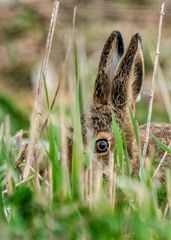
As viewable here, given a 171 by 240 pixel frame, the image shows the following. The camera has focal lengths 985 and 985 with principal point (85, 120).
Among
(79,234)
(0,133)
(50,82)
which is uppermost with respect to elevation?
(50,82)

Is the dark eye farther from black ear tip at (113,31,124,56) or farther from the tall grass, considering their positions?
the tall grass

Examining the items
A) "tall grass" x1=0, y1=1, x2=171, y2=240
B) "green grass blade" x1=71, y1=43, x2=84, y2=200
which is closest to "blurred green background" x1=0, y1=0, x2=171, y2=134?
"green grass blade" x1=71, y1=43, x2=84, y2=200

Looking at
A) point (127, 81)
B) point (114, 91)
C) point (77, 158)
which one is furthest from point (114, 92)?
point (77, 158)

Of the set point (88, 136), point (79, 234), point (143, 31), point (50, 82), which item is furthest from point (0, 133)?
point (143, 31)

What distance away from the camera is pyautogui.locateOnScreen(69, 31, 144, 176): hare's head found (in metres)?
6.25

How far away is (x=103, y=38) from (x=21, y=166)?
190 inches

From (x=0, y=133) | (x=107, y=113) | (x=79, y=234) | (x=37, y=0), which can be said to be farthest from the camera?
(x=37, y=0)

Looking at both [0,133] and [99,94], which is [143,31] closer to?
[99,94]

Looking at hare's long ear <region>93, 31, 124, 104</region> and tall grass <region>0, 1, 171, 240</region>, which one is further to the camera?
hare's long ear <region>93, 31, 124, 104</region>

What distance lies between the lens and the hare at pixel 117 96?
625 centimetres

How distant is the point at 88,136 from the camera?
591cm

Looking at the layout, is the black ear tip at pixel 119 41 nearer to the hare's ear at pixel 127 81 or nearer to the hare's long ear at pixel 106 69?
the hare's long ear at pixel 106 69

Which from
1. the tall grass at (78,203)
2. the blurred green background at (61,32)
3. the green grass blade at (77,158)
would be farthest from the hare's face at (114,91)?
the blurred green background at (61,32)

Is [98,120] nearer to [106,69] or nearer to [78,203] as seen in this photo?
[106,69]
